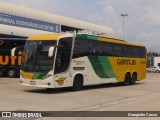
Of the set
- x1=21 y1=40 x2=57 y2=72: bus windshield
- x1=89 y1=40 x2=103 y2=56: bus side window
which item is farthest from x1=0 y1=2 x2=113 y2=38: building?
x1=21 y1=40 x2=57 y2=72: bus windshield

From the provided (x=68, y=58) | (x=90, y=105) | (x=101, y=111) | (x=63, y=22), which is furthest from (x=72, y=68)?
(x=63, y=22)

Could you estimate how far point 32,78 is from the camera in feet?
60.9

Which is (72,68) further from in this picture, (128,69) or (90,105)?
(128,69)

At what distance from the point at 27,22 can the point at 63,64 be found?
2785cm

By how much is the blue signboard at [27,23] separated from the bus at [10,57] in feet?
34.7

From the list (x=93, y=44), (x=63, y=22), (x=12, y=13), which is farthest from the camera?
(x=63, y=22)

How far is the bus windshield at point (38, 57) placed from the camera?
60.8ft

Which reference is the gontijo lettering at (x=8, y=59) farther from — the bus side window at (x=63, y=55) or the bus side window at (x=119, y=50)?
the bus side window at (x=63, y=55)

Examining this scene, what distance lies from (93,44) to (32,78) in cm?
491

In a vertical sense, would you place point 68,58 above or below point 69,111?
above

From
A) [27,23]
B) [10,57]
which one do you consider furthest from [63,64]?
[27,23]

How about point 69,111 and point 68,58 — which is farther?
point 68,58

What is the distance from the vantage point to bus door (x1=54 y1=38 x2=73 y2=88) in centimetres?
1870

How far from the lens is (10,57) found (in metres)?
31.4
